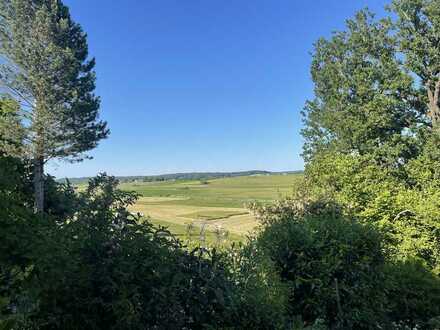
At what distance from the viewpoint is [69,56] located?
1669cm

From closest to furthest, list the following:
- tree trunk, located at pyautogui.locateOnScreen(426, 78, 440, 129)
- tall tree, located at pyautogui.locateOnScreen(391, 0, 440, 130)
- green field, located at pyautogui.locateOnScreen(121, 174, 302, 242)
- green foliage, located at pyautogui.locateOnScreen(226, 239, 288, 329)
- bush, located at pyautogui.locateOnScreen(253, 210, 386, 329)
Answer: green foliage, located at pyautogui.locateOnScreen(226, 239, 288, 329) < bush, located at pyautogui.locateOnScreen(253, 210, 386, 329) < tall tree, located at pyautogui.locateOnScreen(391, 0, 440, 130) < tree trunk, located at pyautogui.locateOnScreen(426, 78, 440, 129) < green field, located at pyautogui.locateOnScreen(121, 174, 302, 242)

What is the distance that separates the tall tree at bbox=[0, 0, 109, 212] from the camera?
1653 cm

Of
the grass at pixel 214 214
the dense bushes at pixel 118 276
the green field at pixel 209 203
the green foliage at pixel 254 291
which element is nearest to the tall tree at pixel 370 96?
the green field at pixel 209 203

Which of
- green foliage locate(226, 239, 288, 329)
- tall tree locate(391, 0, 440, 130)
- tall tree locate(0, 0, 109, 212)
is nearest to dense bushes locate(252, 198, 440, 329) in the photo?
green foliage locate(226, 239, 288, 329)

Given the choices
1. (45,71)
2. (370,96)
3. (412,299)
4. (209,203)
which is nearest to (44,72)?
(45,71)

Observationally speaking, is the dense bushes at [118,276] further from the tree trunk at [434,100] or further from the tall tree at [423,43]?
the tree trunk at [434,100]

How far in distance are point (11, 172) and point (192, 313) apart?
272 cm

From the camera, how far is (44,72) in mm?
16797

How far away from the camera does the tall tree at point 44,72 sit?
16.5m

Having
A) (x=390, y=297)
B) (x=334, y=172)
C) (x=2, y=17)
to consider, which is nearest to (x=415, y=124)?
(x=334, y=172)

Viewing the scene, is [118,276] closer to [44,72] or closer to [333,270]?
[333,270]

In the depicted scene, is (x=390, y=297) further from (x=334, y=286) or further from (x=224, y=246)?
(x=224, y=246)

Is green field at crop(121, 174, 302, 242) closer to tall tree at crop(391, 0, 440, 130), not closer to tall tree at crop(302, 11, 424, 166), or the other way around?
tall tree at crop(302, 11, 424, 166)

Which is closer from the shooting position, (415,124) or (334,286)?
(334,286)
